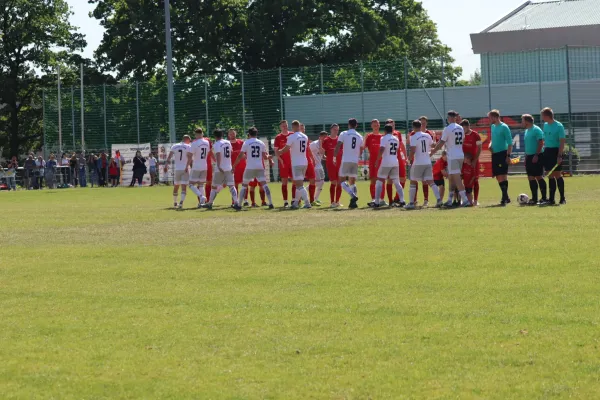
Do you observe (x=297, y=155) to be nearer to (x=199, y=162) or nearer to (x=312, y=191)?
(x=312, y=191)

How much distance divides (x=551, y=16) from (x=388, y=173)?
48200 millimetres

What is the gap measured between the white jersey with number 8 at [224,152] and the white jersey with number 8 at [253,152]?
103cm

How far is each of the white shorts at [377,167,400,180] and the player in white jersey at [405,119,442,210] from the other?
0.35 metres

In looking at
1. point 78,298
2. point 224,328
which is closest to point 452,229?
point 78,298

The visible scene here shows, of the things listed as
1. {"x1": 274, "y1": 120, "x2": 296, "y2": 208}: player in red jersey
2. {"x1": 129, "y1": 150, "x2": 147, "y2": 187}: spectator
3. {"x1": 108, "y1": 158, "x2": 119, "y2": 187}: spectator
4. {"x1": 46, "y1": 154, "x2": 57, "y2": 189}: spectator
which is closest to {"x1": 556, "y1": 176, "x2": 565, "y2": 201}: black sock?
{"x1": 274, "y1": 120, "x2": 296, "y2": 208}: player in red jersey

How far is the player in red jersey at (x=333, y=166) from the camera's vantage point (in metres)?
26.9

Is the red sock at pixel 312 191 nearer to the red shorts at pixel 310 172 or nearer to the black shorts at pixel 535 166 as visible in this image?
the red shorts at pixel 310 172

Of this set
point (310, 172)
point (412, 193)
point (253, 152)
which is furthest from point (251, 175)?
point (412, 193)

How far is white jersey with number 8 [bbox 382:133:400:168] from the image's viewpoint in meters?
25.4

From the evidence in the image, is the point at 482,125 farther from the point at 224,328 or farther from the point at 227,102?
the point at 224,328

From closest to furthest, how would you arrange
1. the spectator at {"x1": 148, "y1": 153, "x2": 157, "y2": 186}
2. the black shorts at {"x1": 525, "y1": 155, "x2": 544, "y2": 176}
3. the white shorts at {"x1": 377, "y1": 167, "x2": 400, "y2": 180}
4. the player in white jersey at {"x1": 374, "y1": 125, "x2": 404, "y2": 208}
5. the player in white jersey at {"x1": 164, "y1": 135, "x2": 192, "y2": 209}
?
1. the black shorts at {"x1": 525, "y1": 155, "x2": 544, "y2": 176}
2. the player in white jersey at {"x1": 374, "y1": 125, "x2": 404, "y2": 208}
3. the white shorts at {"x1": 377, "y1": 167, "x2": 400, "y2": 180}
4. the player in white jersey at {"x1": 164, "y1": 135, "x2": 192, "y2": 209}
5. the spectator at {"x1": 148, "y1": 153, "x2": 157, "y2": 186}

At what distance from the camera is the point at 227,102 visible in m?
54.4

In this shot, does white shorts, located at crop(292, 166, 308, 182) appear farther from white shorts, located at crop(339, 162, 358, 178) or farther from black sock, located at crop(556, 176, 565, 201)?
black sock, located at crop(556, 176, 565, 201)

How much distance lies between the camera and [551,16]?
70.4 meters
